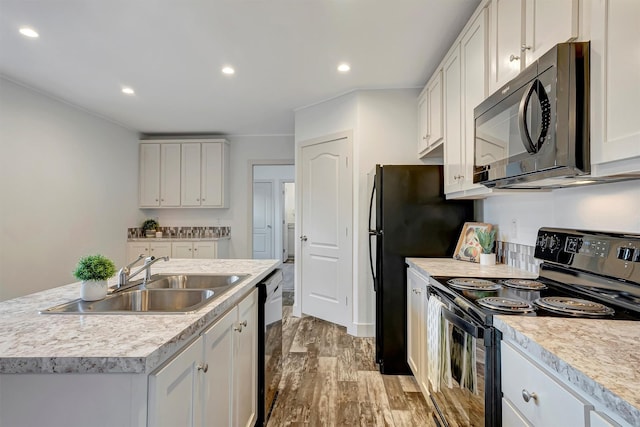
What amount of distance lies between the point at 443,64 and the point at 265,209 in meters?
6.52

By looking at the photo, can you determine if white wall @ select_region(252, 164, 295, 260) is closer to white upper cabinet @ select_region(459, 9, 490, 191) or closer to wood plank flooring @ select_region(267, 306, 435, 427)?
wood plank flooring @ select_region(267, 306, 435, 427)

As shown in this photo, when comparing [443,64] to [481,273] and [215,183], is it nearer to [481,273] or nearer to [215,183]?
[481,273]

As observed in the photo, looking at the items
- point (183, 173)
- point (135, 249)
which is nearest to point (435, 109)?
point (183, 173)

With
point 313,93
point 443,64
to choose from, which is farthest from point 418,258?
point 313,93

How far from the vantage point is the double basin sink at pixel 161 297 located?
4.07ft

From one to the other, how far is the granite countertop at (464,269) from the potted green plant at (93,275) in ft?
5.31

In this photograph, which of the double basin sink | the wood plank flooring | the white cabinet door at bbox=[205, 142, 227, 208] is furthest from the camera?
the white cabinet door at bbox=[205, 142, 227, 208]

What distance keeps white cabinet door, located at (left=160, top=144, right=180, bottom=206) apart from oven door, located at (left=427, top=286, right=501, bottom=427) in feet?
14.7

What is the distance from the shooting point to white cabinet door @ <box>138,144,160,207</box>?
514cm

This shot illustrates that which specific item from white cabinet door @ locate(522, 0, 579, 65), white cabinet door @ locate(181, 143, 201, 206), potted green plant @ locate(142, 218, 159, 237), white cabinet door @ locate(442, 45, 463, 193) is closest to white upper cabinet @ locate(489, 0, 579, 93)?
white cabinet door @ locate(522, 0, 579, 65)

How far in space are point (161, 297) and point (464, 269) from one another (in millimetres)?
1742

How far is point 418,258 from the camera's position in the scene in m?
2.51

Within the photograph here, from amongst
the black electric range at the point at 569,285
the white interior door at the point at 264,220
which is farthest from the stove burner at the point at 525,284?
the white interior door at the point at 264,220

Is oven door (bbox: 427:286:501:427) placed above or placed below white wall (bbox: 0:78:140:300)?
below
